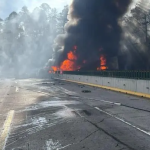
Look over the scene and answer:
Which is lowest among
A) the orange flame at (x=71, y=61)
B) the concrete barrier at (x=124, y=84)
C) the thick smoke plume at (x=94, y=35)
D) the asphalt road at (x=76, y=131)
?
the asphalt road at (x=76, y=131)

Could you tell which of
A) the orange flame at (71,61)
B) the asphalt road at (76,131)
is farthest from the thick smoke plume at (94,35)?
the asphalt road at (76,131)

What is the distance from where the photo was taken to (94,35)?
152 ft

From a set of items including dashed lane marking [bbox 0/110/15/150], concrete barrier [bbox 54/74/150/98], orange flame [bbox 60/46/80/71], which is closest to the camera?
dashed lane marking [bbox 0/110/15/150]

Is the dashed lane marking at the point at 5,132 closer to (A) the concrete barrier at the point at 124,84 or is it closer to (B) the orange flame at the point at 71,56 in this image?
(A) the concrete barrier at the point at 124,84

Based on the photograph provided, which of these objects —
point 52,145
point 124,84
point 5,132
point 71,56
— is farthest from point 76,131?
point 71,56

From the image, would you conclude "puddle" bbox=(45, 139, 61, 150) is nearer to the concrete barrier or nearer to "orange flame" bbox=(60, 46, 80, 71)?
the concrete barrier

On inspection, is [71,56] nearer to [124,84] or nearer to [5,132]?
[124,84]

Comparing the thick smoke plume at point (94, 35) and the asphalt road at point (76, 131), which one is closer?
the asphalt road at point (76, 131)

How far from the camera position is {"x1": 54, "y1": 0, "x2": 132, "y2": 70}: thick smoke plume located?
44656 millimetres

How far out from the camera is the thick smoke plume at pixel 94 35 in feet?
147

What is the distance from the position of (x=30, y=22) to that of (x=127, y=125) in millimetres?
102479

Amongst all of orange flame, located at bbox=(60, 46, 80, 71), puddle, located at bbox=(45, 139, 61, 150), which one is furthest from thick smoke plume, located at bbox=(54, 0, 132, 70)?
puddle, located at bbox=(45, 139, 61, 150)

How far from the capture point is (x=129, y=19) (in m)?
61.4

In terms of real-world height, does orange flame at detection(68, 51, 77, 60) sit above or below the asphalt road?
above
